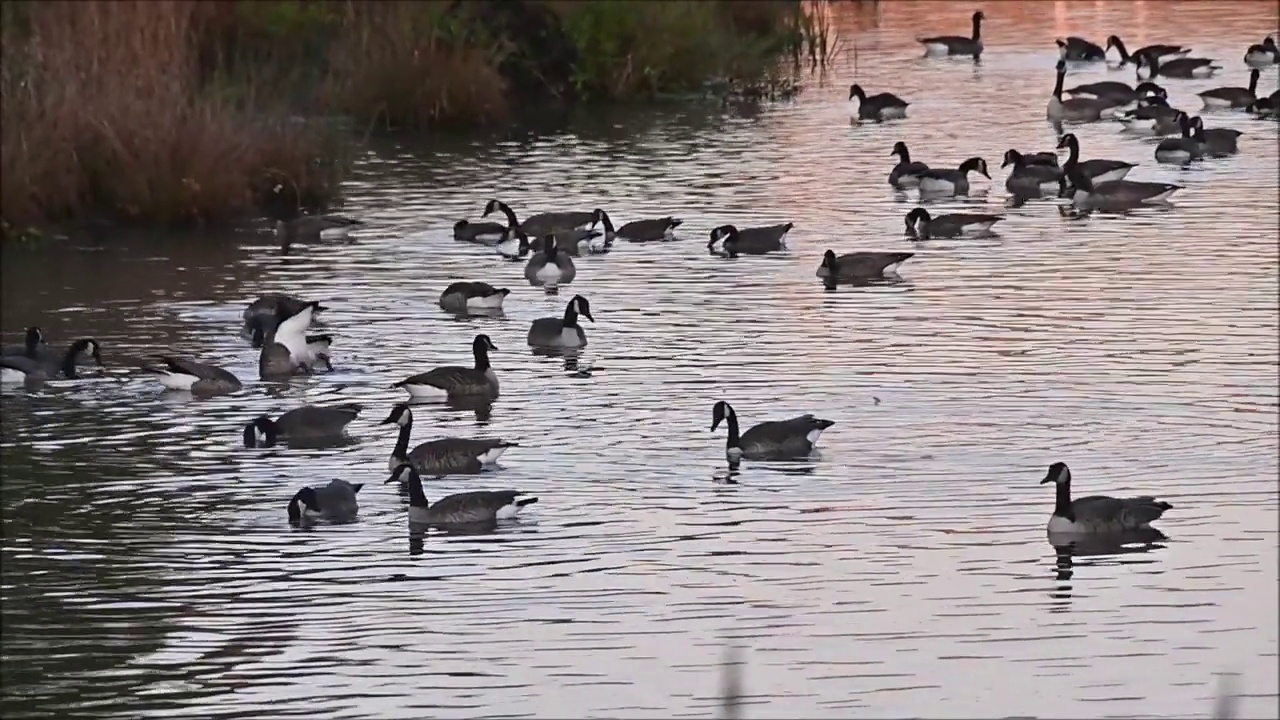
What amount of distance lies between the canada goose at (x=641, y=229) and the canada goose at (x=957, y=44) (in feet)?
63.8

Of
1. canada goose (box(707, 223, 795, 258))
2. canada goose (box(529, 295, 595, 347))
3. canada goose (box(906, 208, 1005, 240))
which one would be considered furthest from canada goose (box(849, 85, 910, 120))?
canada goose (box(529, 295, 595, 347))

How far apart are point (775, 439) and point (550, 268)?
8215 millimetres

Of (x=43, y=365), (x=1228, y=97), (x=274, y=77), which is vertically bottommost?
(x=43, y=365)

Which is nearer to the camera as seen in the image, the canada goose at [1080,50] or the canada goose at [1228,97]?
the canada goose at [1228,97]

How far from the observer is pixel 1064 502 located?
42.0 feet

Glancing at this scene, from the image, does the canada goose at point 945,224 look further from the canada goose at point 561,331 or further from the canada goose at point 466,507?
the canada goose at point 466,507

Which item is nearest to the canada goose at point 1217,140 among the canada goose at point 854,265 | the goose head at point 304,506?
the canada goose at point 854,265

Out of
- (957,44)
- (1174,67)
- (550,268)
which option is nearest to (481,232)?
→ (550,268)

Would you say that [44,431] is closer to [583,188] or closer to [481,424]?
[481,424]

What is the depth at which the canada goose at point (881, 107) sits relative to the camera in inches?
1337

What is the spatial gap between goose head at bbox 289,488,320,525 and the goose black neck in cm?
409

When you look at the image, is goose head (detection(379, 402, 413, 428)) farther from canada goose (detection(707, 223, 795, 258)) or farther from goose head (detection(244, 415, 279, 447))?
canada goose (detection(707, 223, 795, 258))

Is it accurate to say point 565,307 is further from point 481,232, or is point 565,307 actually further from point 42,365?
point 42,365

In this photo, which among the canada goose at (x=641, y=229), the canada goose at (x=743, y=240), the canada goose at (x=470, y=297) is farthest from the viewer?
the canada goose at (x=641, y=229)
